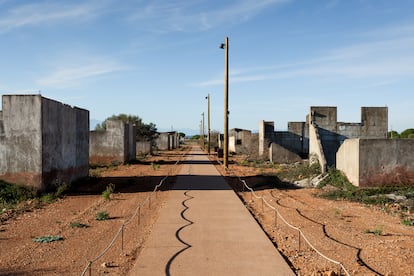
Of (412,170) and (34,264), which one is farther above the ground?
(412,170)

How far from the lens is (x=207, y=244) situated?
875cm

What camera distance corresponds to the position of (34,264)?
→ 765cm

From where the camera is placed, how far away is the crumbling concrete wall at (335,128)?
23391 millimetres

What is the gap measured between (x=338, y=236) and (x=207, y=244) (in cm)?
323

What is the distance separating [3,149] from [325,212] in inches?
456

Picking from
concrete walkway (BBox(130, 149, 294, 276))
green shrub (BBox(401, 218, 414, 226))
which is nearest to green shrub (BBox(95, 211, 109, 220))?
concrete walkway (BBox(130, 149, 294, 276))

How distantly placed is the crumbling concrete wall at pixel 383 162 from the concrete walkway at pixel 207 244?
213 inches

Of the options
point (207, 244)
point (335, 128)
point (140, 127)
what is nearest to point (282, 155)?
point (335, 128)

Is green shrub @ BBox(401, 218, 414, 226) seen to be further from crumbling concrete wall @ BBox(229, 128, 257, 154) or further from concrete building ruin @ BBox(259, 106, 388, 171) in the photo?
crumbling concrete wall @ BBox(229, 128, 257, 154)

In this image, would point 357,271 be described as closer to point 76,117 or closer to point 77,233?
point 77,233

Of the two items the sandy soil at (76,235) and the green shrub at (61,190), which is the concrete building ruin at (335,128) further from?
the green shrub at (61,190)

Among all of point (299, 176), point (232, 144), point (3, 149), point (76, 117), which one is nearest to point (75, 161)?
point (76, 117)

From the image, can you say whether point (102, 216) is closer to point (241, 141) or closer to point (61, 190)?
point (61, 190)

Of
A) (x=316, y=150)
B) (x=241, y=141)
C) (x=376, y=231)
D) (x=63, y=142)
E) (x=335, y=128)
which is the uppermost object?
(x=335, y=128)
